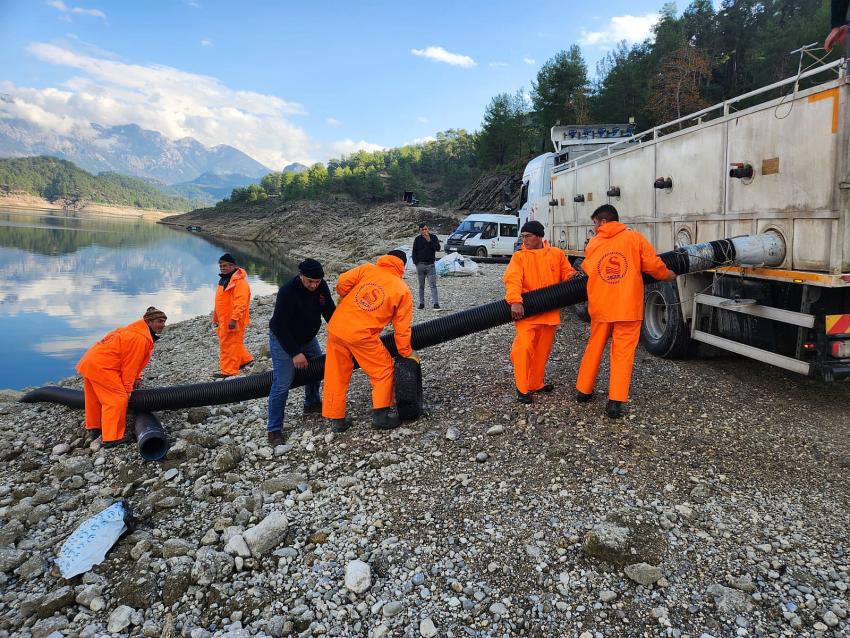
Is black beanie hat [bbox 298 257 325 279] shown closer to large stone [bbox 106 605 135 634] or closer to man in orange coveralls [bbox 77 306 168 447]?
man in orange coveralls [bbox 77 306 168 447]

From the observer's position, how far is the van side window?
22.8 m

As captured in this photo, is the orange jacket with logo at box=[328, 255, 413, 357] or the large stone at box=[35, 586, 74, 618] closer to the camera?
the large stone at box=[35, 586, 74, 618]

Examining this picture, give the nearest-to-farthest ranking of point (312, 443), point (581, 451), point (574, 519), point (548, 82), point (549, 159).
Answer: point (574, 519) < point (581, 451) < point (312, 443) < point (549, 159) < point (548, 82)

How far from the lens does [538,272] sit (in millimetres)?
5176

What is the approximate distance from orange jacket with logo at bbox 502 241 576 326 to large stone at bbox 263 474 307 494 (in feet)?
8.13

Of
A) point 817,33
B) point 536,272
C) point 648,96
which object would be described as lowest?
point 536,272

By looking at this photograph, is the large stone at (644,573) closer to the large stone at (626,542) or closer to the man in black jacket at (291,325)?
the large stone at (626,542)

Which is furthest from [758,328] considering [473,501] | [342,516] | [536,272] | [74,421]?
[74,421]

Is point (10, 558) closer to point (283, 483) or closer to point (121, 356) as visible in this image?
point (283, 483)

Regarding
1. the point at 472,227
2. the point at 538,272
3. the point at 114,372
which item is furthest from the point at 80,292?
the point at 538,272

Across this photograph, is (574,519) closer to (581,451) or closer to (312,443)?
(581,451)

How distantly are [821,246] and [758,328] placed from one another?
3.43 ft

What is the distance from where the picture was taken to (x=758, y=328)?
4.97m

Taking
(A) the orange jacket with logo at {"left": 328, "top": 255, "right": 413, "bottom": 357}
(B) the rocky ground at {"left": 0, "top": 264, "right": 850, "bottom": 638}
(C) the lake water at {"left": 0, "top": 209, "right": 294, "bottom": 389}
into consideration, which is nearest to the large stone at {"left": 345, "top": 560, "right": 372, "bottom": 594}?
(B) the rocky ground at {"left": 0, "top": 264, "right": 850, "bottom": 638}
